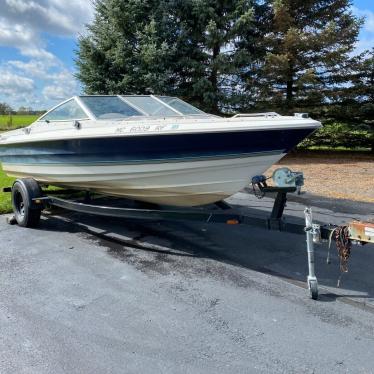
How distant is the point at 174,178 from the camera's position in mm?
4473

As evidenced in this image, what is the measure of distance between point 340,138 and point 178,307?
14367 mm

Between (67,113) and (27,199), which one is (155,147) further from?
(27,199)

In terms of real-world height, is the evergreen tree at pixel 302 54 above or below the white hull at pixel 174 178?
above

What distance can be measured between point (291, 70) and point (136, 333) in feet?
44.0

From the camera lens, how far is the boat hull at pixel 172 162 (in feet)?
13.3

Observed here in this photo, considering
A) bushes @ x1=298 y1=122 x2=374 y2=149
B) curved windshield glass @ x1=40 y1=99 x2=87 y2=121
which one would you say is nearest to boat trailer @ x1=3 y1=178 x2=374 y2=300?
curved windshield glass @ x1=40 y1=99 x2=87 y2=121

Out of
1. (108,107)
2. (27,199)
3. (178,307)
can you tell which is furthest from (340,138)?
(178,307)

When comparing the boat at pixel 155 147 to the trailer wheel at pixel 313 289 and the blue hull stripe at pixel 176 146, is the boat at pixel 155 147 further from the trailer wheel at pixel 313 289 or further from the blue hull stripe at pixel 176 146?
the trailer wheel at pixel 313 289

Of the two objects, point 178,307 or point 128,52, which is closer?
point 178,307

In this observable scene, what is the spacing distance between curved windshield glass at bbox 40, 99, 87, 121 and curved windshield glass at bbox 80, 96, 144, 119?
0.13 meters

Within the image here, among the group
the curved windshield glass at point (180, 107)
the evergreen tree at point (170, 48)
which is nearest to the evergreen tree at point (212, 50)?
the evergreen tree at point (170, 48)

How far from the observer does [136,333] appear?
298 centimetres

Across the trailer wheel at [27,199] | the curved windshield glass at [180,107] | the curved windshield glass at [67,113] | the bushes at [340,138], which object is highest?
the bushes at [340,138]

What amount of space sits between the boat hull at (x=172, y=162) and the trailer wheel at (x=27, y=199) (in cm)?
43
